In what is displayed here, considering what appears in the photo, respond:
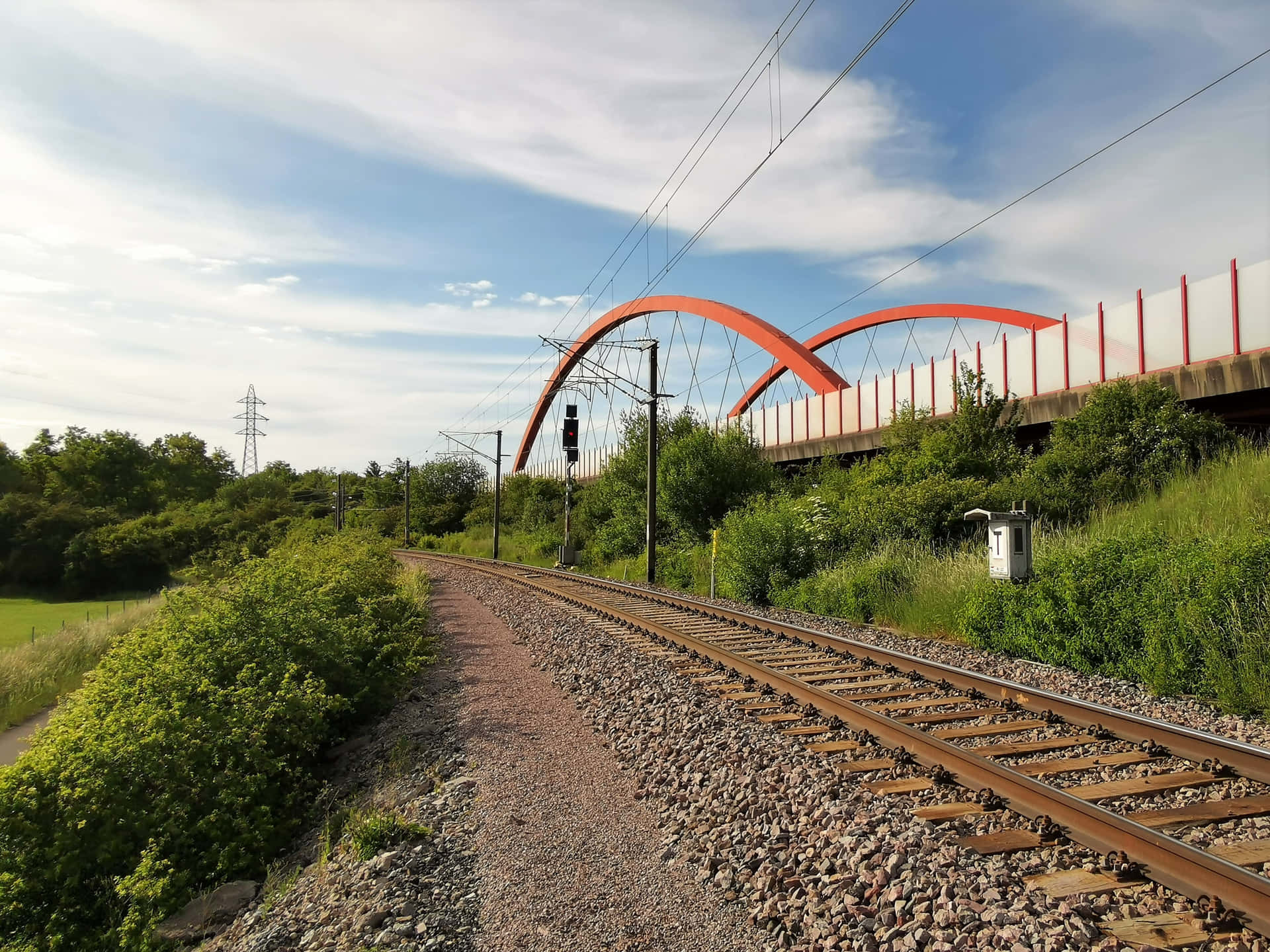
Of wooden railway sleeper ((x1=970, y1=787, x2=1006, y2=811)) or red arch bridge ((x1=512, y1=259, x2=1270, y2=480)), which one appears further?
red arch bridge ((x1=512, y1=259, x2=1270, y2=480))

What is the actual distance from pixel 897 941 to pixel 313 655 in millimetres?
7990

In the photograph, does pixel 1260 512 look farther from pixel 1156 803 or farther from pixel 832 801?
pixel 832 801

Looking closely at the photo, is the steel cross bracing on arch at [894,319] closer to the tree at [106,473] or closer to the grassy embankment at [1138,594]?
the grassy embankment at [1138,594]

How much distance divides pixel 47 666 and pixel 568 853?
71.6 ft

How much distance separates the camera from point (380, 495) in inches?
3524

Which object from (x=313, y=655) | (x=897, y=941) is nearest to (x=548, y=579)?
(x=313, y=655)

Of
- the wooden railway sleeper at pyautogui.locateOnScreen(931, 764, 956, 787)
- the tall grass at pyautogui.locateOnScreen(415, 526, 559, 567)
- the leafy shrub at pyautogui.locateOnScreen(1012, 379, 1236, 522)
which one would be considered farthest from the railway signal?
the wooden railway sleeper at pyautogui.locateOnScreen(931, 764, 956, 787)

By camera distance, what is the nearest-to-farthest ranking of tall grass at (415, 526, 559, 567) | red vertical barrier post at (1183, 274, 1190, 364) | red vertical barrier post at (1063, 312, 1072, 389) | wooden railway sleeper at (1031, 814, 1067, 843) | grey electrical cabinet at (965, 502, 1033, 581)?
wooden railway sleeper at (1031, 814, 1067, 843), grey electrical cabinet at (965, 502, 1033, 581), red vertical barrier post at (1183, 274, 1190, 364), red vertical barrier post at (1063, 312, 1072, 389), tall grass at (415, 526, 559, 567)

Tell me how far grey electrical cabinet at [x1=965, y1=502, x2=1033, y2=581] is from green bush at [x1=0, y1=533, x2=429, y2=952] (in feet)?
25.8

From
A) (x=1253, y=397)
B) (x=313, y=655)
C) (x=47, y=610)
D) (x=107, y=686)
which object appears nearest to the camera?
(x=107, y=686)

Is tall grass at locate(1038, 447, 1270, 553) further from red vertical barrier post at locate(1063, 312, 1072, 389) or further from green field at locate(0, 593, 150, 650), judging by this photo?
green field at locate(0, 593, 150, 650)

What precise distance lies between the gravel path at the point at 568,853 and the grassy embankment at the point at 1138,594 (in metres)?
5.52

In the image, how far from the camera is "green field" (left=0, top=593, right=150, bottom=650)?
33594 millimetres

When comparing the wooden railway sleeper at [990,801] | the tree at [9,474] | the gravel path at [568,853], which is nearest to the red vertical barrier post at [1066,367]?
the gravel path at [568,853]
